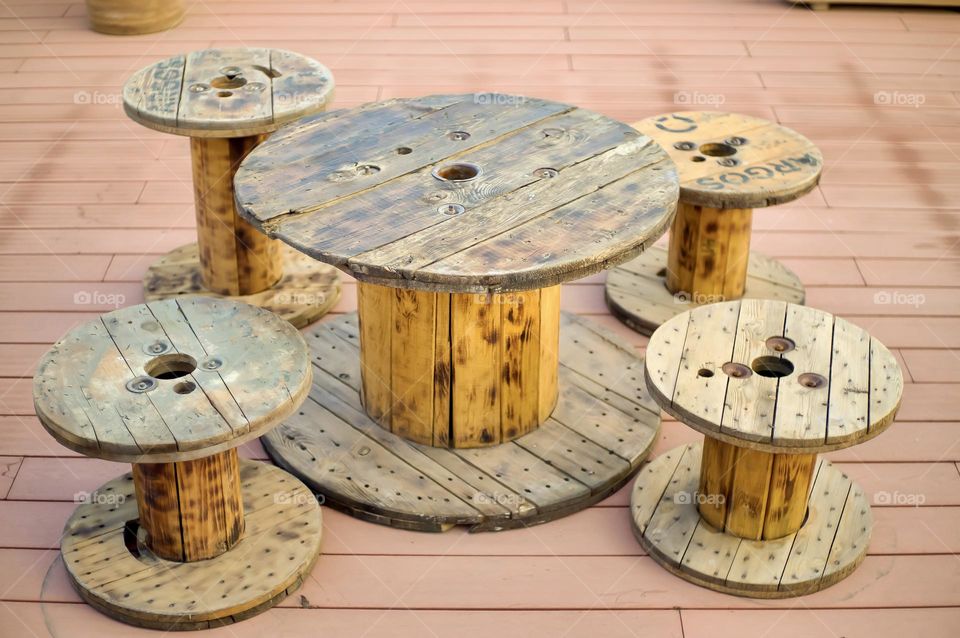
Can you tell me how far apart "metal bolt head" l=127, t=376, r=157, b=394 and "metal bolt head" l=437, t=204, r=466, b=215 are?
81 centimetres

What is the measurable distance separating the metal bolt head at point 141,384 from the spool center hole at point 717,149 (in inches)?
84.3

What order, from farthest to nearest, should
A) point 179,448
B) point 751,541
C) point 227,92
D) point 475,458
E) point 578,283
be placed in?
point 578,283
point 227,92
point 475,458
point 751,541
point 179,448

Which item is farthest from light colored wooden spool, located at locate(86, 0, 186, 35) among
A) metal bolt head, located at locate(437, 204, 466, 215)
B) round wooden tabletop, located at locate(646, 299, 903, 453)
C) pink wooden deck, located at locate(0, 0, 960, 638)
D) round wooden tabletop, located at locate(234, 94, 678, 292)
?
round wooden tabletop, located at locate(646, 299, 903, 453)

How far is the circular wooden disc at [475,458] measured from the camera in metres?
3.29

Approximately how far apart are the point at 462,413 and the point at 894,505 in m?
1.21

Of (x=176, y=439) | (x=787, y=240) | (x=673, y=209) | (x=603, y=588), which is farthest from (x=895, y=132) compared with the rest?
(x=176, y=439)

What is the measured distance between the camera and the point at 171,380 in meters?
2.92

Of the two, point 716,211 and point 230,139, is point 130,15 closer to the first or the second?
point 230,139

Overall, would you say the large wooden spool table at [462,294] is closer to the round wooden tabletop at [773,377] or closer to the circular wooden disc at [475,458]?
the circular wooden disc at [475,458]

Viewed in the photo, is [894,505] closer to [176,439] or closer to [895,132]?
[176,439]

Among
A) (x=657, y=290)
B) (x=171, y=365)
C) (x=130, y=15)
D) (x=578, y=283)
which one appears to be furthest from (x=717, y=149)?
(x=130, y=15)

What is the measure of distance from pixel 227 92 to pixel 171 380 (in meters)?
1.42

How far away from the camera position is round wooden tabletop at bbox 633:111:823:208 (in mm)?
3895

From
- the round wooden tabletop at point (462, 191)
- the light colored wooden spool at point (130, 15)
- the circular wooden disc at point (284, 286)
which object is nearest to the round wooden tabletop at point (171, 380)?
the round wooden tabletop at point (462, 191)
